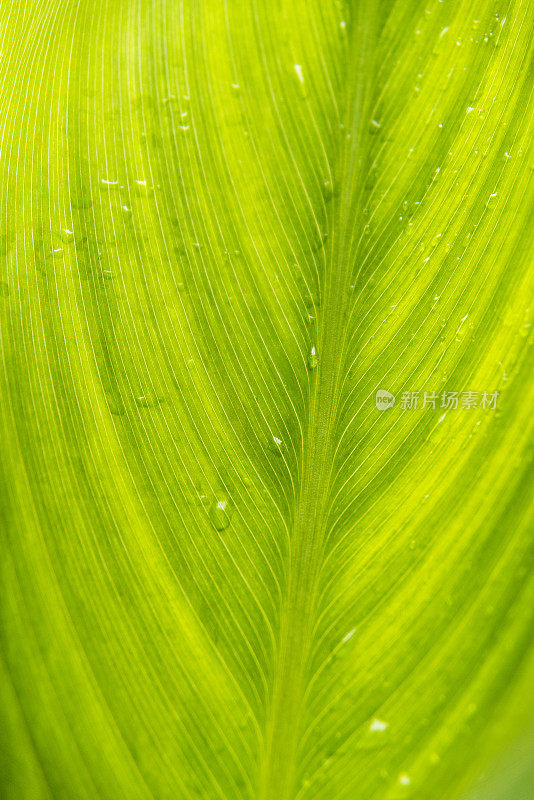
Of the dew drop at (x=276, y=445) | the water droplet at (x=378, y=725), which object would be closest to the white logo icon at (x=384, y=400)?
the dew drop at (x=276, y=445)

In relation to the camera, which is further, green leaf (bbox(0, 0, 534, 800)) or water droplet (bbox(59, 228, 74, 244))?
water droplet (bbox(59, 228, 74, 244))

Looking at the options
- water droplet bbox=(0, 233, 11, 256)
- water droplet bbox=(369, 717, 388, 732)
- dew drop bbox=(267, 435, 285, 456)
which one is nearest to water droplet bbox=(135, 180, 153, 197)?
water droplet bbox=(0, 233, 11, 256)

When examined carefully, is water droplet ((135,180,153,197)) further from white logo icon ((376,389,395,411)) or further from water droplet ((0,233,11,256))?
white logo icon ((376,389,395,411))

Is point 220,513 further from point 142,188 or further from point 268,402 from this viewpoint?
point 142,188

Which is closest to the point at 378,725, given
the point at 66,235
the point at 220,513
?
the point at 220,513

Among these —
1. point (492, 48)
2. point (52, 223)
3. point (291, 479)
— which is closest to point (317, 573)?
point (291, 479)

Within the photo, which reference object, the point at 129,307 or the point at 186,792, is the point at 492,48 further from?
the point at 186,792

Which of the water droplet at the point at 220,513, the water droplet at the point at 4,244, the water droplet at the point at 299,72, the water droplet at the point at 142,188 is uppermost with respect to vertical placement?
the water droplet at the point at 299,72

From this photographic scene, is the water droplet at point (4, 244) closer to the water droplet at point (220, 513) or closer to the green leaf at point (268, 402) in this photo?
the green leaf at point (268, 402)
